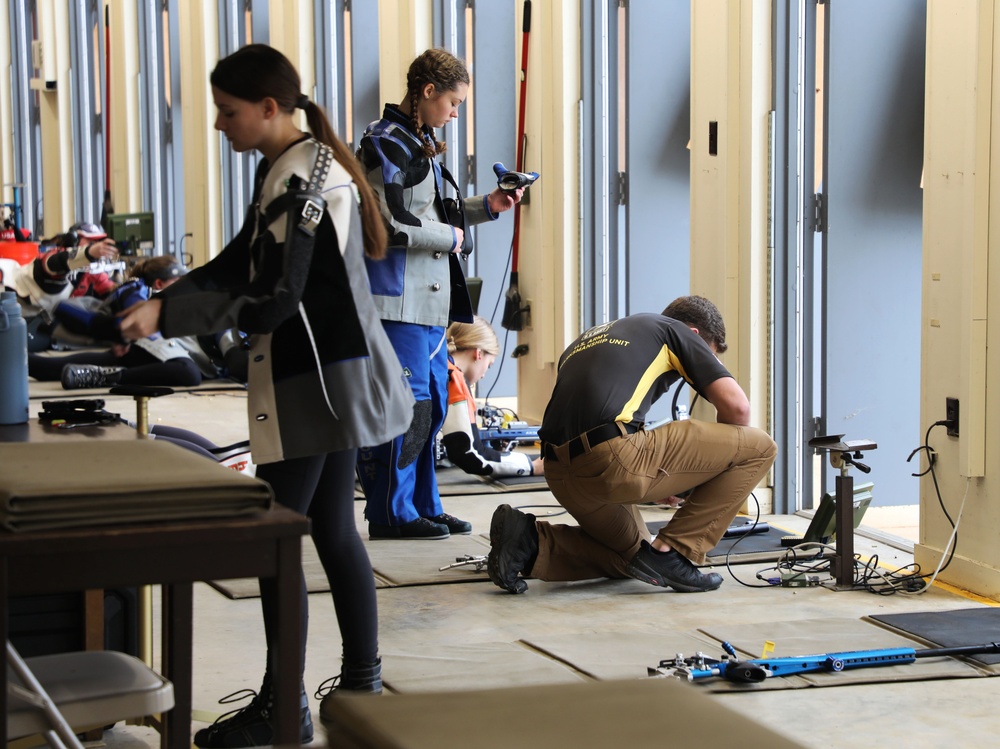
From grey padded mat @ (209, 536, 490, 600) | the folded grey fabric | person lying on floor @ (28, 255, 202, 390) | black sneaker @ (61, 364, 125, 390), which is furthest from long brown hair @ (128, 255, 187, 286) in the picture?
the folded grey fabric

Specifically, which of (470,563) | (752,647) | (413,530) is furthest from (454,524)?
(752,647)

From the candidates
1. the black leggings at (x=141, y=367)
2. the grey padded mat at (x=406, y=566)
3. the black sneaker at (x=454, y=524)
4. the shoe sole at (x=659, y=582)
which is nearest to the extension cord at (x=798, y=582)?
the shoe sole at (x=659, y=582)

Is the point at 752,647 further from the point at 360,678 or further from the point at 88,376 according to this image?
the point at 88,376

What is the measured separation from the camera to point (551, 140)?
6.95 meters

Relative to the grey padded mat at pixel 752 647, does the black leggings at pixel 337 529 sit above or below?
above

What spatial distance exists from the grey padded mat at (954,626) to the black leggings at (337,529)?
146 cm

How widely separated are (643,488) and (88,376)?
17.8 feet

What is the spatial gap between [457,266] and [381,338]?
198cm

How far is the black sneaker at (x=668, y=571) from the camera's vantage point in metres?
3.88

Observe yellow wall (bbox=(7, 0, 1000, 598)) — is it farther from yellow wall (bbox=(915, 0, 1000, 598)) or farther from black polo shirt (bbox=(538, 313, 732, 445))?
black polo shirt (bbox=(538, 313, 732, 445))

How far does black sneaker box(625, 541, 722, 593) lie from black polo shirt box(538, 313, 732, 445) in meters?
0.37

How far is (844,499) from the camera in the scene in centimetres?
391

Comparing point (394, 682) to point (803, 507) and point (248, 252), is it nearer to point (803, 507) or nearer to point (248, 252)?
point (248, 252)

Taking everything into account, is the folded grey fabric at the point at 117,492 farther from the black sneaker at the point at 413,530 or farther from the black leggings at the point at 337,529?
the black sneaker at the point at 413,530
